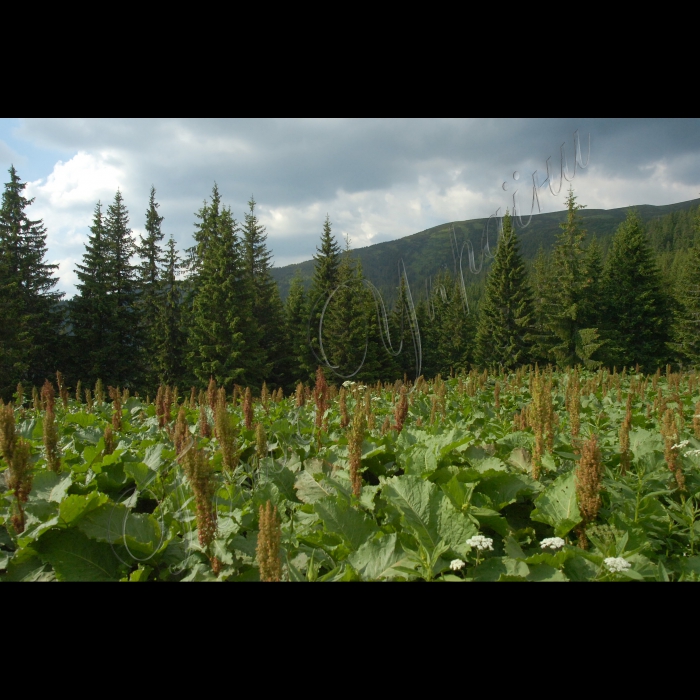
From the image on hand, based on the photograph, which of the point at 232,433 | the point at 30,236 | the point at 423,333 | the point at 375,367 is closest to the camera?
the point at 232,433

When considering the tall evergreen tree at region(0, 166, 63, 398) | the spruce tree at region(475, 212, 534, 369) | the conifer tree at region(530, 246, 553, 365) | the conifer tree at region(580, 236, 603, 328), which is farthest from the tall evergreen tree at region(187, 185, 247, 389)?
the conifer tree at region(580, 236, 603, 328)

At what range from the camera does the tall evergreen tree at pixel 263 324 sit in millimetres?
40281

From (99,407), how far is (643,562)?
6.59 metres

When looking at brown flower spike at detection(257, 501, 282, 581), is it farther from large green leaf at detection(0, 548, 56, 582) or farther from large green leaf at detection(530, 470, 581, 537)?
large green leaf at detection(530, 470, 581, 537)

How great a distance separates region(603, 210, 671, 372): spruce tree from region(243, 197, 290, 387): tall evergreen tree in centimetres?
3313

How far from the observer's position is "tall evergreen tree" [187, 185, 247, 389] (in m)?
38.2

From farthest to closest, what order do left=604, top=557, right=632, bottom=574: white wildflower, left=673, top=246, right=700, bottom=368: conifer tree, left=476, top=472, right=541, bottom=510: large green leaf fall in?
left=673, top=246, right=700, bottom=368: conifer tree
left=476, top=472, right=541, bottom=510: large green leaf
left=604, top=557, right=632, bottom=574: white wildflower

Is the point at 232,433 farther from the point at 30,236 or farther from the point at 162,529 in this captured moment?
the point at 30,236

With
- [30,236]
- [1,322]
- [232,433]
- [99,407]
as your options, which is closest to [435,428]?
[232,433]

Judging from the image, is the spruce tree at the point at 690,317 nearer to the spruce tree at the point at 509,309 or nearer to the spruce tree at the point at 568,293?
the spruce tree at the point at 568,293

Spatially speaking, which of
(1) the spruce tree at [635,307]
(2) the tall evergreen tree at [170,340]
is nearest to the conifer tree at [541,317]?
(1) the spruce tree at [635,307]

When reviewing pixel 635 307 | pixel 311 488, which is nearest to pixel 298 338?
pixel 635 307

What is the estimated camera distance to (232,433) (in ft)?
8.38

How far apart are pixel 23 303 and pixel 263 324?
1945cm
